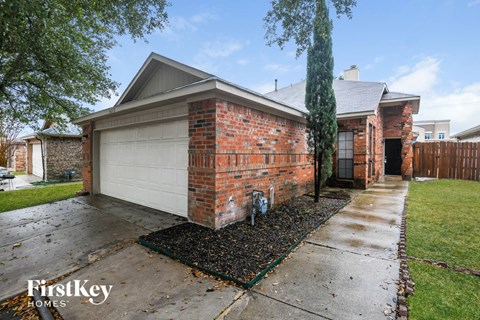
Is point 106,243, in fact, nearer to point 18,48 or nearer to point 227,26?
point 18,48

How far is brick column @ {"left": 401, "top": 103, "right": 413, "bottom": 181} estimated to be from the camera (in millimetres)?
11370

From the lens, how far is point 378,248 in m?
3.63

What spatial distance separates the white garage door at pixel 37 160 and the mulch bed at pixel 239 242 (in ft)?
54.6

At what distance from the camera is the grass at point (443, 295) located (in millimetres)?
2145

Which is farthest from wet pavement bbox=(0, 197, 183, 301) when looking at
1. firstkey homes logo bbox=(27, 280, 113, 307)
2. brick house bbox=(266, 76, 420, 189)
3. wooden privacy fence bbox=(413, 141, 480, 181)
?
wooden privacy fence bbox=(413, 141, 480, 181)

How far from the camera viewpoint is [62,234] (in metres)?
4.25

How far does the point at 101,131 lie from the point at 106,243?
5278mm

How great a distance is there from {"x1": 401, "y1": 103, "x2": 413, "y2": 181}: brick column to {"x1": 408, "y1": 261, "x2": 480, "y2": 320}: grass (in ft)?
34.4

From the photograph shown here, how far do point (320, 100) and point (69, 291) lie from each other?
655 cm

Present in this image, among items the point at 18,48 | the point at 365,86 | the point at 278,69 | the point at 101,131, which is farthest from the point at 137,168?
the point at 278,69

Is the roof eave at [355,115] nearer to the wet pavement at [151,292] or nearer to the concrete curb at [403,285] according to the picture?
the concrete curb at [403,285]

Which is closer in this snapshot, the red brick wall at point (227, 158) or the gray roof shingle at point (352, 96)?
the red brick wall at point (227, 158)

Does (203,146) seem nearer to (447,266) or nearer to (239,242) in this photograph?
(239,242)

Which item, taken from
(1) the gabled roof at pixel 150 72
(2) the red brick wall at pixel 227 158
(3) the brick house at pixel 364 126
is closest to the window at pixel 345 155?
(3) the brick house at pixel 364 126
